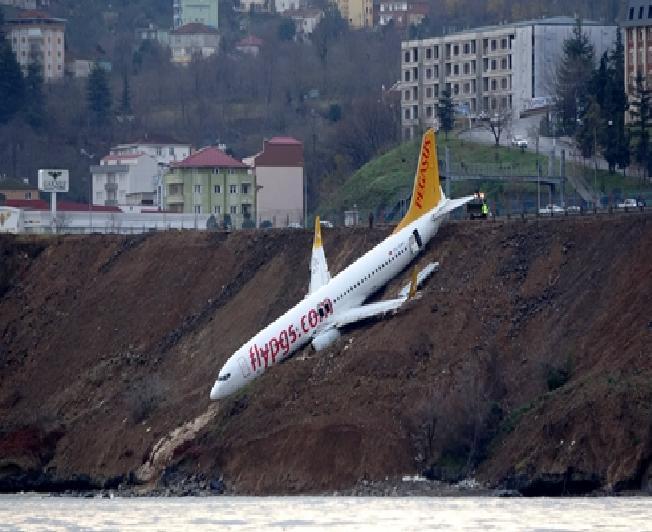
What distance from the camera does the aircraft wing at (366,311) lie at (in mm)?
116250

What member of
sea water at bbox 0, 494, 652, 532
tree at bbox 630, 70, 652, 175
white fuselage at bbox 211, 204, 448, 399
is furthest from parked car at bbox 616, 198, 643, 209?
sea water at bbox 0, 494, 652, 532

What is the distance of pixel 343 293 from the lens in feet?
388

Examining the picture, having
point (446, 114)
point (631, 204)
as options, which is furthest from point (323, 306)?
point (446, 114)

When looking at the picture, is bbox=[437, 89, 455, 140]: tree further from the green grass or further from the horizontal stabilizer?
the horizontal stabilizer

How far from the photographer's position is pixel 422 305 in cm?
11525

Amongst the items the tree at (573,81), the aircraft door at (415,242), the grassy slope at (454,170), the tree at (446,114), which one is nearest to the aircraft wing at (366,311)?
the aircraft door at (415,242)

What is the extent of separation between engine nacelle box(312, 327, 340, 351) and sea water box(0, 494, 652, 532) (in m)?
12.5

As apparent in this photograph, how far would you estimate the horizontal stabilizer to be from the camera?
11906 cm

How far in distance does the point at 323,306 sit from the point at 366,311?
2.01 meters

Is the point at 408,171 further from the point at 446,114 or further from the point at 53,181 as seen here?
the point at 53,181

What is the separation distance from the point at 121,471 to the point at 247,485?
9983 millimetres

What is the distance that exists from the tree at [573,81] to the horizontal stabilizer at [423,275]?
62759mm

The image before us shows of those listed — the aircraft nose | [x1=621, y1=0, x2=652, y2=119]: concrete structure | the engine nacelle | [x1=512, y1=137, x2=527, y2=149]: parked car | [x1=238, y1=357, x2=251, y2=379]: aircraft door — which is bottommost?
the aircraft nose

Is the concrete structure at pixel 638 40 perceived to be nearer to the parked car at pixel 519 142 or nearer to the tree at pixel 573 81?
the tree at pixel 573 81
